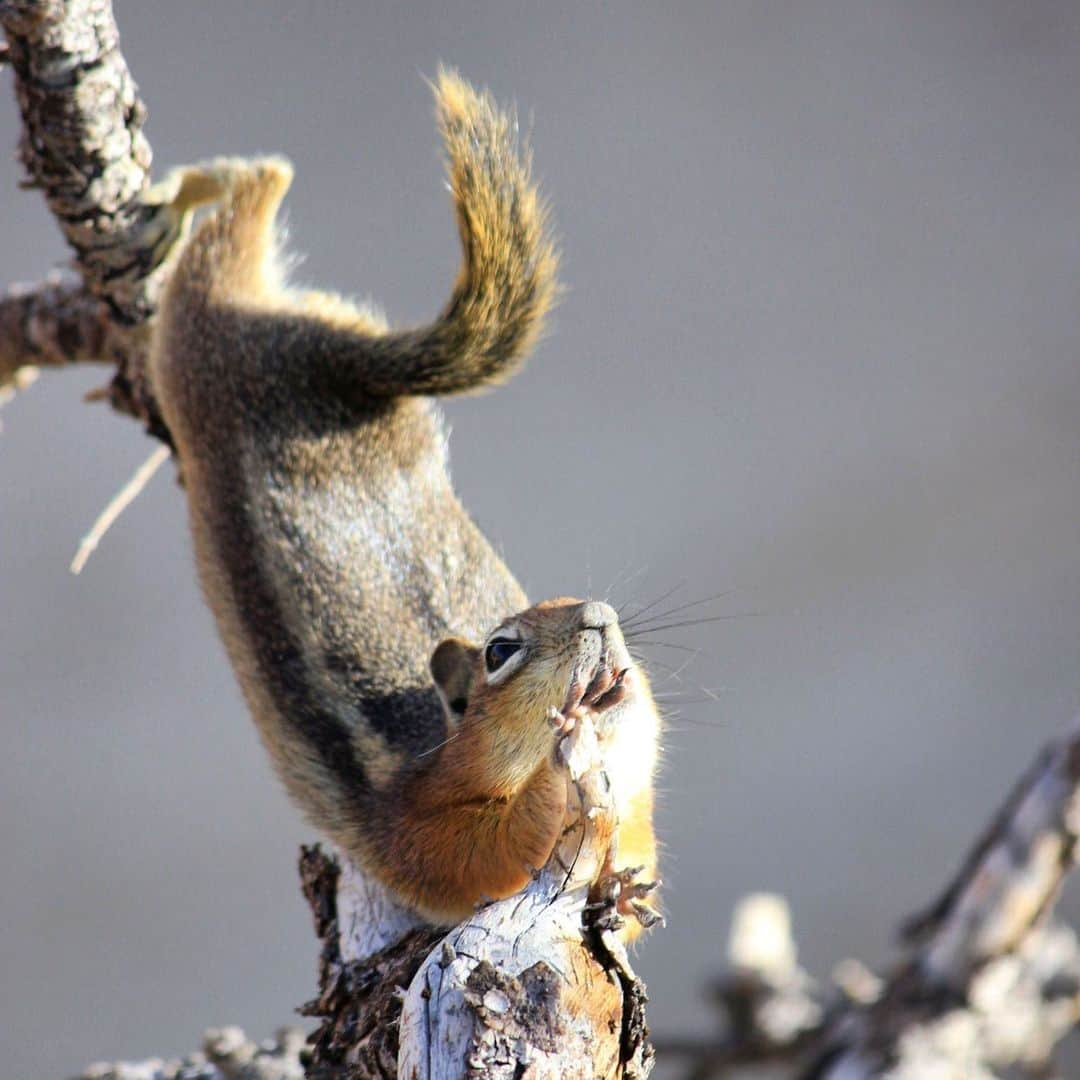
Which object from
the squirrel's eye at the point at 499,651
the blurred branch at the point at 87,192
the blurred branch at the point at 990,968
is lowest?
the blurred branch at the point at 990,968

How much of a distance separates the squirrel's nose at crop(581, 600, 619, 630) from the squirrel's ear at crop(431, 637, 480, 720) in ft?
0.83

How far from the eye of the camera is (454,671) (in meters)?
1.54

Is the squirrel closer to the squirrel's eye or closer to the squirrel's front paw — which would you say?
the squirrel's eye

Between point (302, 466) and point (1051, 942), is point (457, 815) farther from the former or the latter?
point (1051, 942)

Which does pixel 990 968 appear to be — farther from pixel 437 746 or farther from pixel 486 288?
pixel 486 288

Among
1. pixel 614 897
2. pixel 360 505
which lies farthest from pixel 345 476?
pixel 614 897

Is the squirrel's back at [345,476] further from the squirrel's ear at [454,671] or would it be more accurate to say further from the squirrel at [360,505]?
the squirrel's ear at [454,671]

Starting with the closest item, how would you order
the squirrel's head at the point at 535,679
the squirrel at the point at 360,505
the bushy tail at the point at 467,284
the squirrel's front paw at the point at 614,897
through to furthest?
the squirrel's front paw at the point at 614,897, the squirrel's head at the point at 535,679, the squirrel at the point at 360,505, the bushy tail at the point at 467,284

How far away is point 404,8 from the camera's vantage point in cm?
408

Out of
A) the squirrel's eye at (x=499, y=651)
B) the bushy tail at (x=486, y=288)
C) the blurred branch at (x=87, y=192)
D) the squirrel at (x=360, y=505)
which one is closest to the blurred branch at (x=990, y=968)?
the squirrel at (x=360, y=505)

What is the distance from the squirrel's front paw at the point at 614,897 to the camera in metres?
1.01

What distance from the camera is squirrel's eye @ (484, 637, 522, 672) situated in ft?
4.58

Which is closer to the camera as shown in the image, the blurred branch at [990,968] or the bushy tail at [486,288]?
the blurred branch at [990,968]

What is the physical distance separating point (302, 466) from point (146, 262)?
37 centimetres
